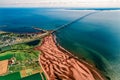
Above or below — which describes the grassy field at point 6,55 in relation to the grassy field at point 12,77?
above

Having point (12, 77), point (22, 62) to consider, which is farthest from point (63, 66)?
point (12, 77)

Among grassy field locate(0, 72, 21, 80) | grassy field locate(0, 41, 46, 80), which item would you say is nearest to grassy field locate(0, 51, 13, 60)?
grassy field locate(0, 41, 46, 80)

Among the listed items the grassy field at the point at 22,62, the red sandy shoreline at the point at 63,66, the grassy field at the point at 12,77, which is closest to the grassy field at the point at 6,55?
the grassy field at the point at 22,62

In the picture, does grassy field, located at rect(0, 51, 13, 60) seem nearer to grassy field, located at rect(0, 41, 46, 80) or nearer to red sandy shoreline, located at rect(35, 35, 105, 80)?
grassy field, located at rect(0, 41, 46, 80)

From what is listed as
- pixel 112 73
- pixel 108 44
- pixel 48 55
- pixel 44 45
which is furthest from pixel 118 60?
pixel 44 45

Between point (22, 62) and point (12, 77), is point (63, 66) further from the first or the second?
point (12, 77)

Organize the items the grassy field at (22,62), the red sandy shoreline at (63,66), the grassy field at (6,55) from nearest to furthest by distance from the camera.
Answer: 1. the red sandy shoreline at (63,66)
2. the grassy field at (22,62)
3. the grassy field at (6,55)

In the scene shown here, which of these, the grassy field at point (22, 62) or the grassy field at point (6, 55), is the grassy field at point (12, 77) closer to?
the grassy field at point (22, 62)

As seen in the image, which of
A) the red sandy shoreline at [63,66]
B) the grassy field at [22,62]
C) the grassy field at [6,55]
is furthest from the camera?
the grassy field at [6,55]

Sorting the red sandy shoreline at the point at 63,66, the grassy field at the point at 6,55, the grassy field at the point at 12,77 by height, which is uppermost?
the red sandy shoreline at the point at 63,66
